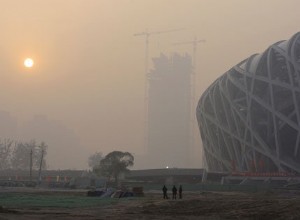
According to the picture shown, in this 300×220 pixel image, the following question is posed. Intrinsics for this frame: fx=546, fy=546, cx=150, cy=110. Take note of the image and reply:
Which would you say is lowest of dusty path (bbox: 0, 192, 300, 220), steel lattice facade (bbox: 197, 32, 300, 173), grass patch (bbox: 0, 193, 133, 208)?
dusty path (bbox: 0, 192, 300, 220)

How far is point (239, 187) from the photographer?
7319 centimetres

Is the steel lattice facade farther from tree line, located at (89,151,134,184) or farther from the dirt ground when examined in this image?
the dirt ground

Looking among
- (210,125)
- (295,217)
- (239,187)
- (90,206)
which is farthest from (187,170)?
(295,217)

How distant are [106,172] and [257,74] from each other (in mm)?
35167

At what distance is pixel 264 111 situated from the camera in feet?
310

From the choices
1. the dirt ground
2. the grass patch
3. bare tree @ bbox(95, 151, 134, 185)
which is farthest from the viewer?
bare tree @ bbox(95, 151, 134, 185)

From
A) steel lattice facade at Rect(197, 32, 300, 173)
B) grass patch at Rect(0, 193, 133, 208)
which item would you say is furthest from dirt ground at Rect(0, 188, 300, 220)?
steel lattice facade at Rect(197, 32, 300, 173)

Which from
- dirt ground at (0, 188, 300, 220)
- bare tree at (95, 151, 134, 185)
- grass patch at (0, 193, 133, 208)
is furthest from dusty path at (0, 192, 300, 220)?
bare tree at (95, 151, 134, 185)

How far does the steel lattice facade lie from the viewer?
91.1 m

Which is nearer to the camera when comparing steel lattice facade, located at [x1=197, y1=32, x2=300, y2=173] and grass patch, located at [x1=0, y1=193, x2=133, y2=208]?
grass patch, located at [x1=0, y1=193, x2=133, y2=208]

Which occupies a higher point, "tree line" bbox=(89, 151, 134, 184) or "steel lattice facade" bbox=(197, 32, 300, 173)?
"steel lattice facade" bbox=(197, 32, 300, 173)

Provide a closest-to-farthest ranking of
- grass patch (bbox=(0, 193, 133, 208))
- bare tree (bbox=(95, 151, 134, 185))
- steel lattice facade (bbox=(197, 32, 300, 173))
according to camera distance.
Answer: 1. grass patch (bbox=(0, 193, 133, 208))
2. steel lattice facade (bbox=(197, 32, 300, 173))
3. bare tree (bbox=(95, 151, 134, 185))

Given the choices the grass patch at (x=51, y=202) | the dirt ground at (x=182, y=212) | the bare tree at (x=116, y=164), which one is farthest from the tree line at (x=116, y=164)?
the dirt ground at (x=182, y=212)

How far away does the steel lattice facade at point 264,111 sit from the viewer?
299 ft
